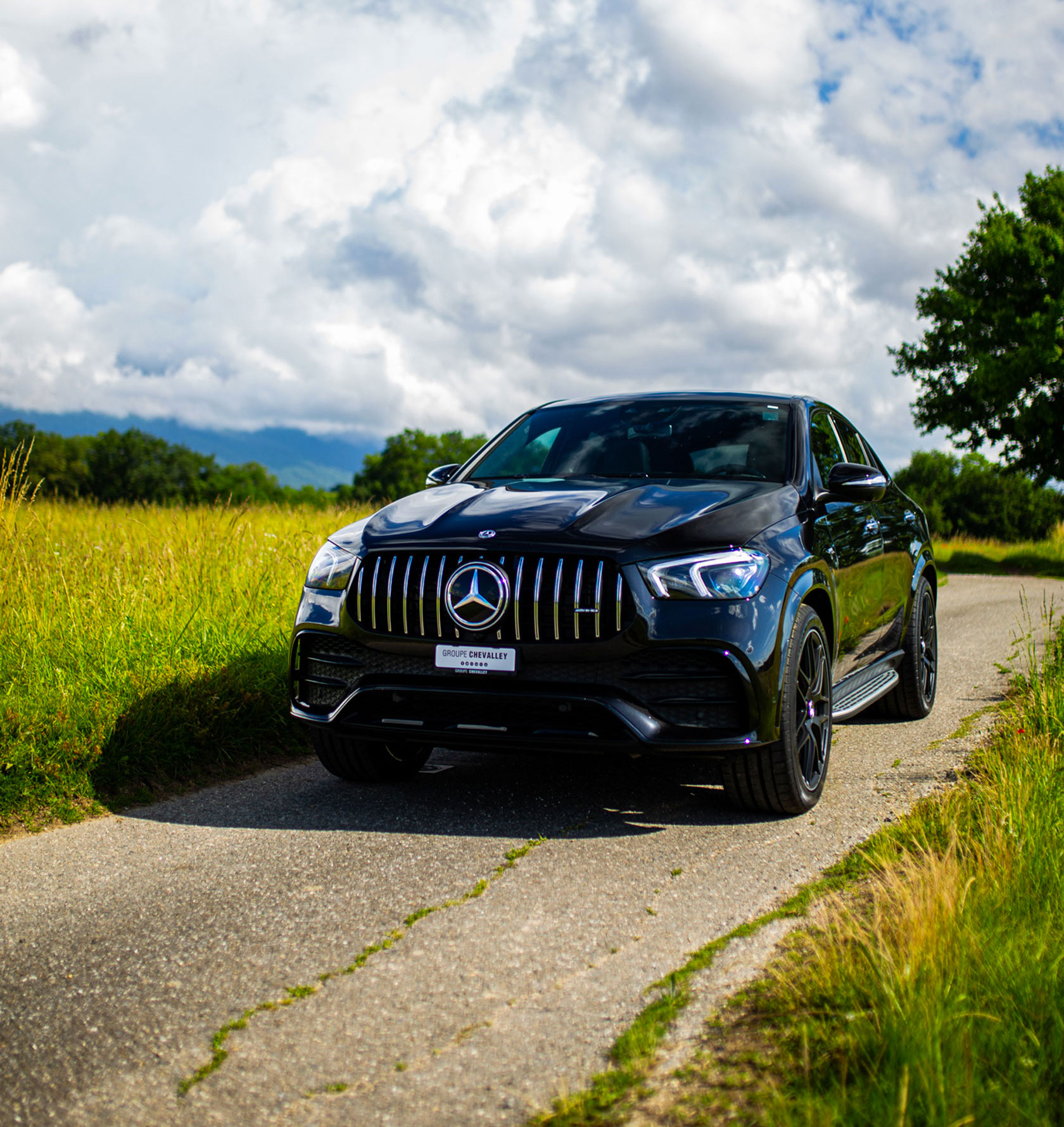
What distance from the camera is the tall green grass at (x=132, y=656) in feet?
16.5

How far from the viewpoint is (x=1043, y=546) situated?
29.1 metres

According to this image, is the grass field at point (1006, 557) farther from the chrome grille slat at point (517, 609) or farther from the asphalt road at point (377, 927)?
the chrome grille slat at point (517, 609)

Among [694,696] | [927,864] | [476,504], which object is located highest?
[476,504]

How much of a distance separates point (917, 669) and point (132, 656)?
178 inches

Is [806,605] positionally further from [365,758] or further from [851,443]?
[851,443]

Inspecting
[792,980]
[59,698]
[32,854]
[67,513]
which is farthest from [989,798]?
[67,513]

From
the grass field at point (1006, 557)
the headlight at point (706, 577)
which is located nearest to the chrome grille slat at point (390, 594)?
the headlight at point (706, 577)

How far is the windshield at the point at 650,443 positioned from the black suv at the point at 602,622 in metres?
0.04

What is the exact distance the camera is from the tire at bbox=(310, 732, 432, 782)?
500cm

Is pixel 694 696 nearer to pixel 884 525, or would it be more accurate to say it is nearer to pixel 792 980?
pixel 792 980

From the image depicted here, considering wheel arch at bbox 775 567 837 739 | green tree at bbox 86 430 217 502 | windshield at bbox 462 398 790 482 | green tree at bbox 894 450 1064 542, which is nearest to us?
wheel arch at bbox 775 567 837 739

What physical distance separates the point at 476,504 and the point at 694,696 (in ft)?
4.30

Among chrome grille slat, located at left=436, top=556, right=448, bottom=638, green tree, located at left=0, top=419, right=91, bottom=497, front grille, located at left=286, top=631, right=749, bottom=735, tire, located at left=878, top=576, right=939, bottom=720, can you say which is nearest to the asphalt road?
front grille, located at left=286, top=631, right=749, bottom=735

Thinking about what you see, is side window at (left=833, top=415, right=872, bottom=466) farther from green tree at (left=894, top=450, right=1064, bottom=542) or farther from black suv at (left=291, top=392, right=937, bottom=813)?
green tree at (left=894, top=450, right=1064, bottom=542)
